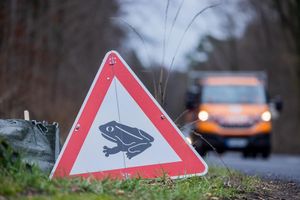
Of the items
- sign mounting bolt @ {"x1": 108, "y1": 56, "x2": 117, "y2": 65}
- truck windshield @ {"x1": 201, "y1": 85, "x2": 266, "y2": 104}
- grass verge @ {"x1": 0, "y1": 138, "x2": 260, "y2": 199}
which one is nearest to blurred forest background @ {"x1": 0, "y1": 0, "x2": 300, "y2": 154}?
truck windshield @ {"x1": 201, "y1": 85, "x2": 266, "y2": 104}

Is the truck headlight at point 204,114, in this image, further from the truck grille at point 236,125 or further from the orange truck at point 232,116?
the truck grille at point 236,125

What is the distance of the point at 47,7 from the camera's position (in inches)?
1092

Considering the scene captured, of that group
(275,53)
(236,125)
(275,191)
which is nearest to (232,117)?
(236,125)

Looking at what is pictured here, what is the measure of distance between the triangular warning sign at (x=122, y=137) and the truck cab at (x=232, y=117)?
13.6 m

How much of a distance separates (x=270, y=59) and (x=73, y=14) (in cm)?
2688

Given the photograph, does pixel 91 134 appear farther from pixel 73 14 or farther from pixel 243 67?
pixel 243 67

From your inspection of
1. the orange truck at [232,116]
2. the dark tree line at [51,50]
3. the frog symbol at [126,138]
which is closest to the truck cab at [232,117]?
the orange truck at [232,116]

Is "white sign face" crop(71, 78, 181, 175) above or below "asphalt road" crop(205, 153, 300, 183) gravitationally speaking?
above

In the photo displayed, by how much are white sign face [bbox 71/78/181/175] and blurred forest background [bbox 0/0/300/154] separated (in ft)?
9.33

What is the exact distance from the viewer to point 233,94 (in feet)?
69.8

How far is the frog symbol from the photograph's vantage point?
634 cm

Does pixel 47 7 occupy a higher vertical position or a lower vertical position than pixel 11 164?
higher

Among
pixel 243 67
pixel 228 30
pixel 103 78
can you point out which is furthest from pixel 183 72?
pixel 103 78

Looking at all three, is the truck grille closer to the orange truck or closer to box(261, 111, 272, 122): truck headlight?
the orange truck
